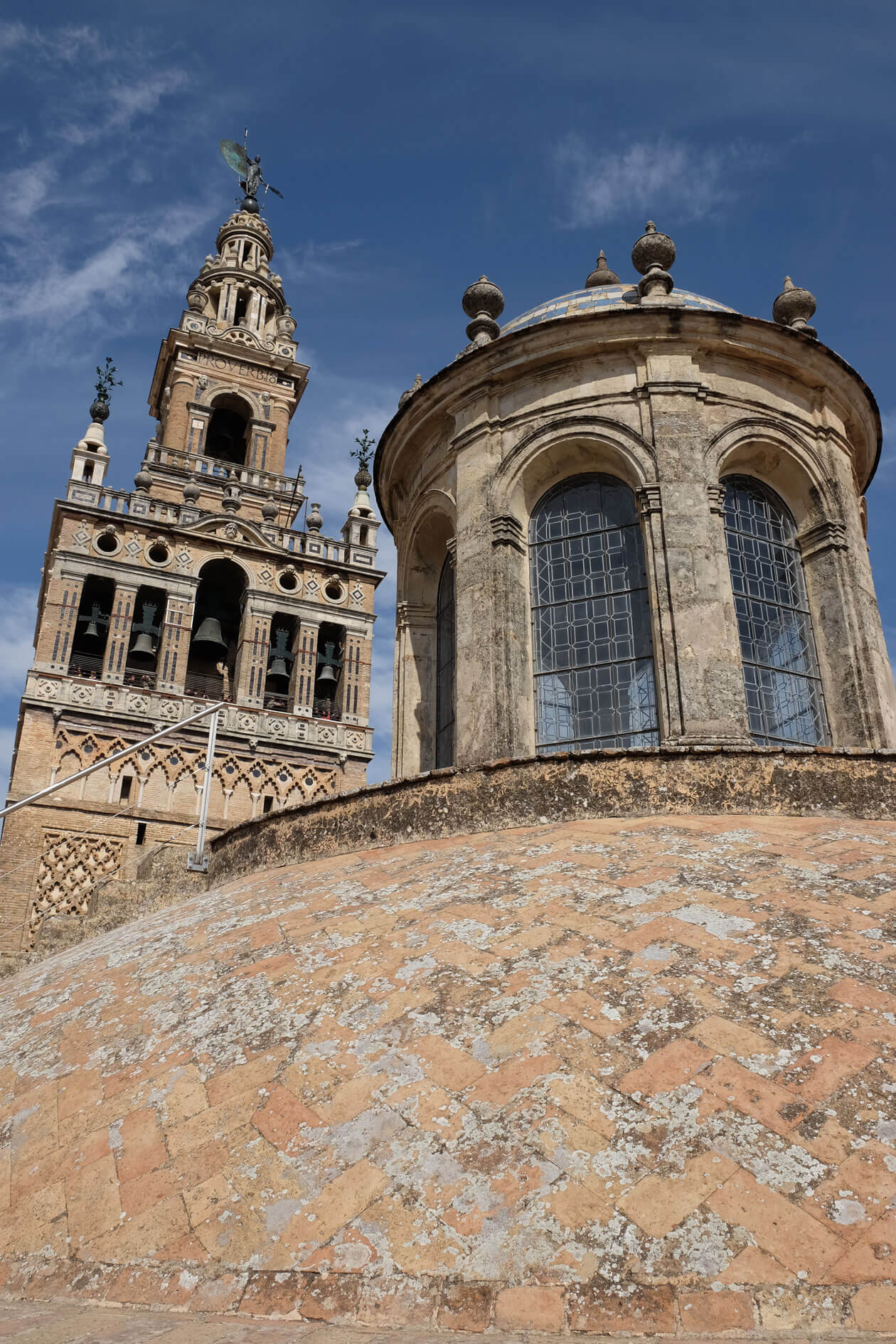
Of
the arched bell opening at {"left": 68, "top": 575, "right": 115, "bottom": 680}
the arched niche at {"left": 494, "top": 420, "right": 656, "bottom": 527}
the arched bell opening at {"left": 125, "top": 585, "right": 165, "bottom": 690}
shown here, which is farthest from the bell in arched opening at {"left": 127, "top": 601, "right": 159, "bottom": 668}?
the arched niche at {"left": 494, "top": 420, "right": 656, "bottom": 527}

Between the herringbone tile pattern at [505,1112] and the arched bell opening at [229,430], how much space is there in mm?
29082

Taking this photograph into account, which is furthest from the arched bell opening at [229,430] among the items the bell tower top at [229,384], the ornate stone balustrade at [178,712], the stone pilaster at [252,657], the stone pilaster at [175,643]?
the ornate stone balustrade at [178,712]

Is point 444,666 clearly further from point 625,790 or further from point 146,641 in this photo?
point 146,641

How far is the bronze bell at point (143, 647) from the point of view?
24.7 metres

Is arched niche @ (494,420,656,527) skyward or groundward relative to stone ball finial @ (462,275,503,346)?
→ groundward

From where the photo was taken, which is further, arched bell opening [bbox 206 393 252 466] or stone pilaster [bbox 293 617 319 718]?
arched bell opening [bbox 206 393 252 466]

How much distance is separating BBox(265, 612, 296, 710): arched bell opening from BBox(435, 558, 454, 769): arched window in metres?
15.8

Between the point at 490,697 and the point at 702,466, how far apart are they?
290cm

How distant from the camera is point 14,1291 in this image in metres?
3.15

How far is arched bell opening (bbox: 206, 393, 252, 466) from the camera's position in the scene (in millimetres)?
31922

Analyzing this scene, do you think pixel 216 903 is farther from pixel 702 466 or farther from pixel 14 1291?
pixel 702 466

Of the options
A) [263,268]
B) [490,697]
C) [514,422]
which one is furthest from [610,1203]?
[263,268]

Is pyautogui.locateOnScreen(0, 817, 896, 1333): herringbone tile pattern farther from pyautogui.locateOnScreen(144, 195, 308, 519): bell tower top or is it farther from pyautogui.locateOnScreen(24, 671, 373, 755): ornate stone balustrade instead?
pyautogui.locateOnScreen(144, 195, 308, 519): bell tower top

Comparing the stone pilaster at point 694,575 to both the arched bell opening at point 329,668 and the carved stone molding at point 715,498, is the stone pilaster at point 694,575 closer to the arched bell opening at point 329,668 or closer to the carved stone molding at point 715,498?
A: the carved stone molding at point 715,498
